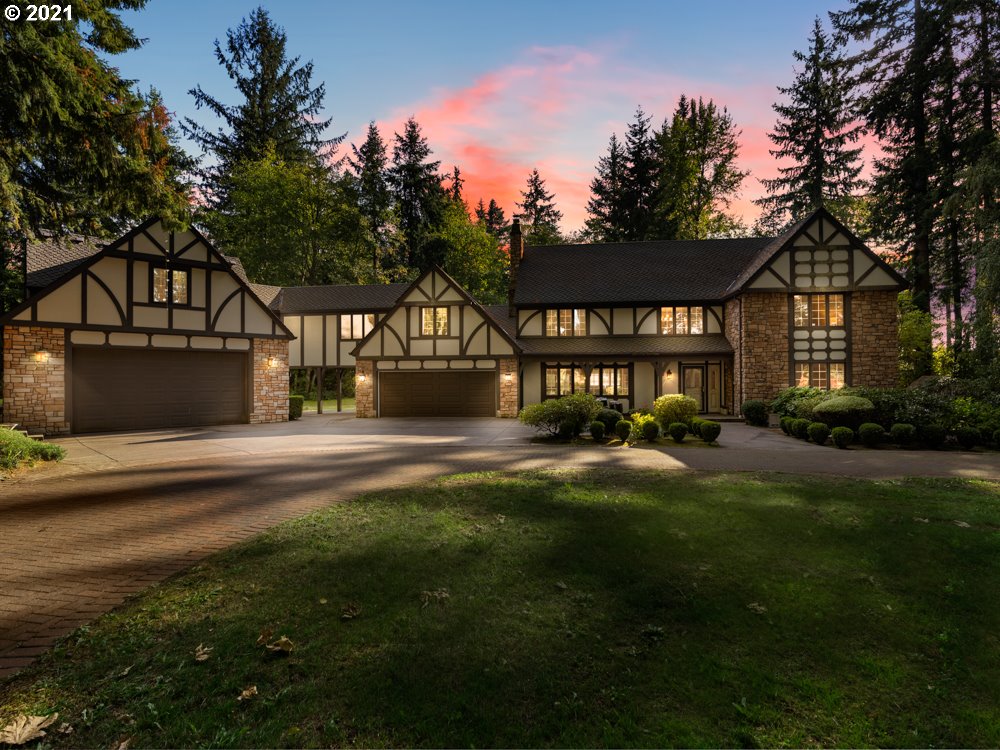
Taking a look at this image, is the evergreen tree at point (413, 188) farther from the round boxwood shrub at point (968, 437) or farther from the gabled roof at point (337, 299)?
the round boxwood shrub at point (968, 437)

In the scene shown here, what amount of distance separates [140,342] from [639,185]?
38.4 m

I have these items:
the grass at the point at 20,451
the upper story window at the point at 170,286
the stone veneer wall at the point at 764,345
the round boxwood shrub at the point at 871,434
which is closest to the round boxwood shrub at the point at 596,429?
the round boxwood shrub at the point at 871,434

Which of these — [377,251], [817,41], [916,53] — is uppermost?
[817,41]

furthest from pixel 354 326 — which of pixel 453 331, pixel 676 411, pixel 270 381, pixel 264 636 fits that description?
pixel 264 636

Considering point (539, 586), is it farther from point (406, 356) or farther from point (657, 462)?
point (406, 356)

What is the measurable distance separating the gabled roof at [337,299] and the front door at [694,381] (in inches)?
574

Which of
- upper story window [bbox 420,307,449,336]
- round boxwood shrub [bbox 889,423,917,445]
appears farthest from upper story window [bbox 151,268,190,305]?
round boxwood shrub [bbox 889,423,917,445]

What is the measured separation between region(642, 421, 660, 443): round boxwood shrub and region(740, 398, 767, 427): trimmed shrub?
7.35 meters

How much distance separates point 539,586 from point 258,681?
2.08 m

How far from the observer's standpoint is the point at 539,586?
4047 mm

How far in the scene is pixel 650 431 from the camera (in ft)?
46.6

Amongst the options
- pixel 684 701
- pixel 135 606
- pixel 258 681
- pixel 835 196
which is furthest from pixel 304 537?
pixel 835 196

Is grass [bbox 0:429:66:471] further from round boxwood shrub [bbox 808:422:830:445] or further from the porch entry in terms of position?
the porch entry

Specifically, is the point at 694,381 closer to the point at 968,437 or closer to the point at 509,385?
the point at 509,385
